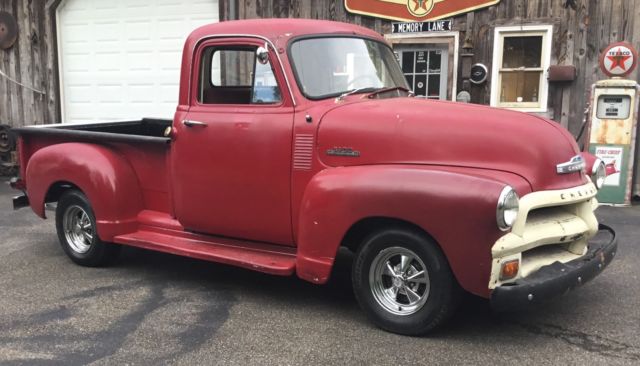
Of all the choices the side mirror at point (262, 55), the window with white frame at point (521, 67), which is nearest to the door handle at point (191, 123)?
the side mirror at point (262, 55)

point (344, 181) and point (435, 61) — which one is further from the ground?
point (435, 61)

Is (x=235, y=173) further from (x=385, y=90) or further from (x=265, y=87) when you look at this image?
(x=385, y=90)

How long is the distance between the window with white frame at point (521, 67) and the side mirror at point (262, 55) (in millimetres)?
5229

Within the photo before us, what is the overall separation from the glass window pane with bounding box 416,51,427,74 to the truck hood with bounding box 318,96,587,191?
5.06 metres

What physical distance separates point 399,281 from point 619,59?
5.60m

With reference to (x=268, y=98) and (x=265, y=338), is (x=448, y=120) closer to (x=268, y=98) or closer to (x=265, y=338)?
(x=268, y=98)

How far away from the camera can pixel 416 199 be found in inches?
137

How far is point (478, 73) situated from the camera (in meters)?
8.63

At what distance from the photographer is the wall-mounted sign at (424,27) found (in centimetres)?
870

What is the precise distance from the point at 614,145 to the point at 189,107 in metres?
5.89

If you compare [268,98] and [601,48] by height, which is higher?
[601,48]

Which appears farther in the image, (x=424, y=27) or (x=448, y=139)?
(x=424, y=27)

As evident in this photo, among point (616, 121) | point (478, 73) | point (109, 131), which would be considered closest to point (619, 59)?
point (616, 121)

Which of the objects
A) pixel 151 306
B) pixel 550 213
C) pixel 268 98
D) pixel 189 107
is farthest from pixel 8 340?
pixel 550 213
